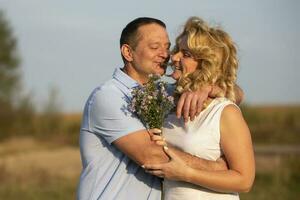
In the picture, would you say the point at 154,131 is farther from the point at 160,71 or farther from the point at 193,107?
the point at 160,71

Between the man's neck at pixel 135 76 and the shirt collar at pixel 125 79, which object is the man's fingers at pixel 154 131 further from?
the man's neck at pixel 135 76

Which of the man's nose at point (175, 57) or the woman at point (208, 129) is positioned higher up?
the man's nose at point (175, 57)

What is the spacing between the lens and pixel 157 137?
434cm

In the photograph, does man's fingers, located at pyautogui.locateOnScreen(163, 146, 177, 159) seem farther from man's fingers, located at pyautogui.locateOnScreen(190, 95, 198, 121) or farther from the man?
man's fingers, located at pyautogui.locateOnScreen(190, 95, 198, 121)

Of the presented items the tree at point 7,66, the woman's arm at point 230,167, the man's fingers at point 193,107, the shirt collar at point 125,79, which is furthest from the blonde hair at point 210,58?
the tree at point 7,66

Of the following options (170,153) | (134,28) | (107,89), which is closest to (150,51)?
(134,28)

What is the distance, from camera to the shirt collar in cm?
470

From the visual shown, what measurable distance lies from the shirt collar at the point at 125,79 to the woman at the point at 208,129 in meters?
0.32

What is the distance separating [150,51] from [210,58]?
1.81 feet

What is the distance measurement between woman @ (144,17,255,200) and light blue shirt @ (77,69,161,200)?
20 centimetres

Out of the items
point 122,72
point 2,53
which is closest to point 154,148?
point 122,72

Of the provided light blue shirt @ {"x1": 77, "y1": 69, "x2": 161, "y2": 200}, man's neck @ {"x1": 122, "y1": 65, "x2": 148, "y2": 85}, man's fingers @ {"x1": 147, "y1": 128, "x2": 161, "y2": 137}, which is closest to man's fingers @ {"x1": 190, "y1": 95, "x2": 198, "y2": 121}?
man's fingers @ {"x1": 147, "y1": 128, "x2": 161, "y2": 137}

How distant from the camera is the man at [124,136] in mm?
4359

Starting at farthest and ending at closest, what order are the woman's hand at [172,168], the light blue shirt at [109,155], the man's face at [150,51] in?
the man's face at [150,51], the light blue shirt at [109,155], the woman's hand at [172,168]
